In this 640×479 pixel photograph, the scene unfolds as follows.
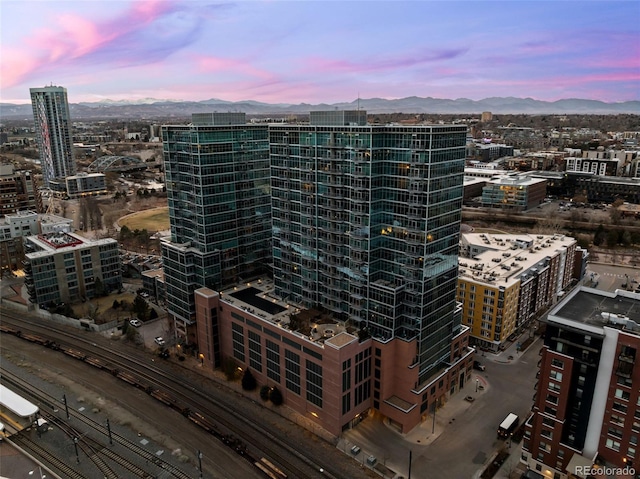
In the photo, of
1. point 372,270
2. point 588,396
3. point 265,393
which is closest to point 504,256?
point 372,270

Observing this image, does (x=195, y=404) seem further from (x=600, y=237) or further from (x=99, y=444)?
(x=600, y=237)

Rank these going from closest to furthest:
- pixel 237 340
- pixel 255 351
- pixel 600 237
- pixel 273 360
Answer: pixel 273 360
pixel 255 351
pixel 237 340
pixel 600 237

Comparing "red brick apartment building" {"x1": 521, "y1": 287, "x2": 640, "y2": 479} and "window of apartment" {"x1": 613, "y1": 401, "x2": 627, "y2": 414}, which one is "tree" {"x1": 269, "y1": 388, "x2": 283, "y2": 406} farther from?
"window of apartment" {"x1": 613, "y1": 401, "x2": 627, "y2": 414}

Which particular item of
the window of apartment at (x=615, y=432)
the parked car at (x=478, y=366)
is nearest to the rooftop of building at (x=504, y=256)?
the parked car at (x=478, y=366)

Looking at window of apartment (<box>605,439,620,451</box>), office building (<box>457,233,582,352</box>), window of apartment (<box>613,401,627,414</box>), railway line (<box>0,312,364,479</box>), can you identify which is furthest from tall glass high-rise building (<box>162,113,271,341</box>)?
window of apartment (<box>605,439,620,451</box>)

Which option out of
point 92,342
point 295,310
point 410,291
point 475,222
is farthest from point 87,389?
point 475,222
